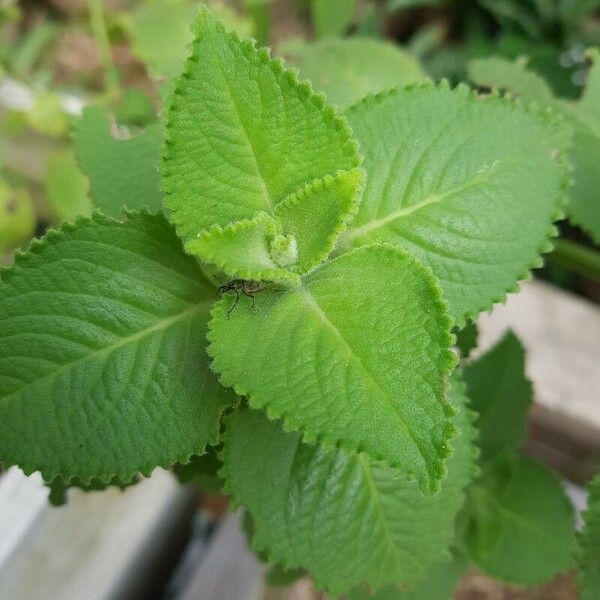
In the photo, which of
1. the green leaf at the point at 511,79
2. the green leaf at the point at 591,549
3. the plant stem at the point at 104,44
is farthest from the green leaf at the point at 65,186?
the green leaf at the point at 591,549

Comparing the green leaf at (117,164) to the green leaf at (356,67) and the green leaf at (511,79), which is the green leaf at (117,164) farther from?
the green leaf at (511,79)

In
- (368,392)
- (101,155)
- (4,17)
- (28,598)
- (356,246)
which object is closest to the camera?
(368,392)

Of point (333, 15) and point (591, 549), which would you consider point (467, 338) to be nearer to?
point (591, 549)

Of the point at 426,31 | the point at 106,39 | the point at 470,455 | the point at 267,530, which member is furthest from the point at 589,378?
the point at 106,39

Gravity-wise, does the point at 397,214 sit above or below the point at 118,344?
above

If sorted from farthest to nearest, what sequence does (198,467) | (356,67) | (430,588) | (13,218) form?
(13,218), (356,67), (430,588), (198,467)

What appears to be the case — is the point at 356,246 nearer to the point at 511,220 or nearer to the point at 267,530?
the point at 511,220

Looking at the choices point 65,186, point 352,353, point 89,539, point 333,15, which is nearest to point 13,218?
point 65,186
